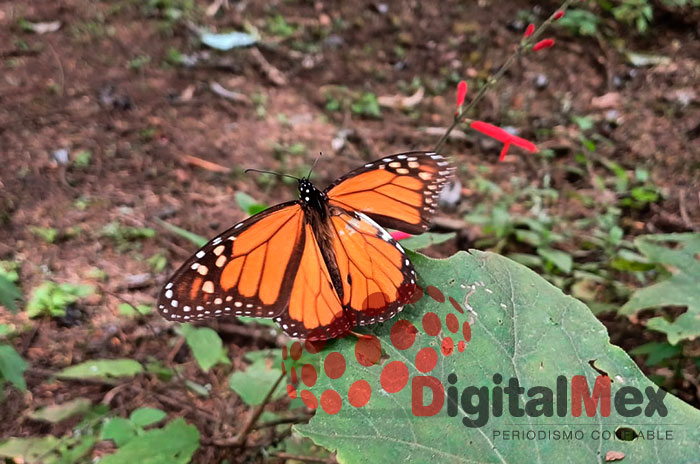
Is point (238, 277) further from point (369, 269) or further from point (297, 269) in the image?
point (369, 269)

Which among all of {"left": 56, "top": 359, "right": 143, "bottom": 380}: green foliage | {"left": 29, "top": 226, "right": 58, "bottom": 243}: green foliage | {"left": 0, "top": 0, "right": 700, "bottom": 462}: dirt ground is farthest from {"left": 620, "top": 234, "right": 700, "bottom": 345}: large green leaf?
{"left": 29, "top": 226, "right": 58, "bottom": 243}: green foliage

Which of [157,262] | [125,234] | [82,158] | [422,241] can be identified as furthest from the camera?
[82,158]

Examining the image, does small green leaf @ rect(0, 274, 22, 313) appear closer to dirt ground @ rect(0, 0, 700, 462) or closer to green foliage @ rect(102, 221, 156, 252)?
dirt ground @ rect(0, 0, 700, 462)

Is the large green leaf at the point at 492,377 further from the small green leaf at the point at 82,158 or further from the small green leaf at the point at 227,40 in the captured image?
the small green leaf at the point at 227,40

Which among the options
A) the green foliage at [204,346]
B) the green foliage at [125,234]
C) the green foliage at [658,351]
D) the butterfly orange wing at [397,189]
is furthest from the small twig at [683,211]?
the green foliage at [125,234]

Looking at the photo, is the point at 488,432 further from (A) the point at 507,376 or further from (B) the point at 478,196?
(B) the point at 478,196

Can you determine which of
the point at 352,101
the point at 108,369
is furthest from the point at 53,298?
the point at 352,101
